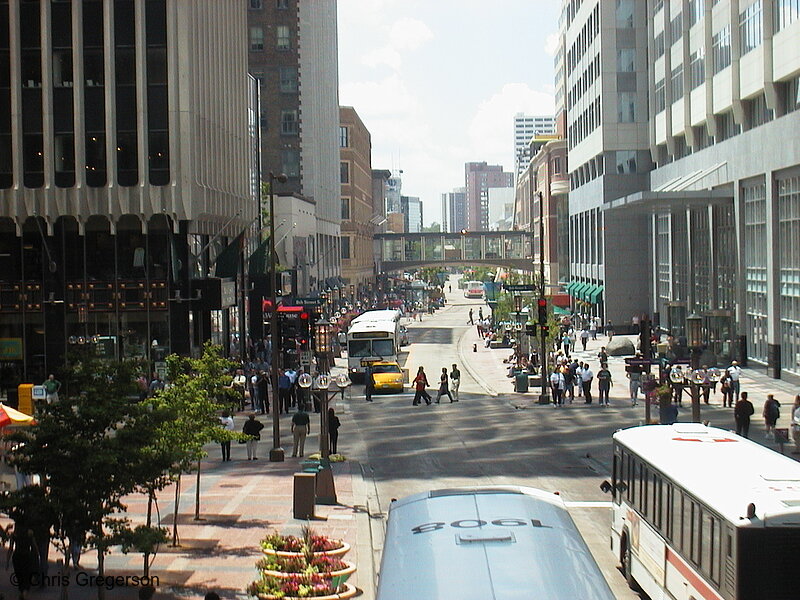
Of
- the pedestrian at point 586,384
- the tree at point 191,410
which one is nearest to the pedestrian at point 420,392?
the pedestrian at point 586,384

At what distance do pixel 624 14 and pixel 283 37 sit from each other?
33629mm

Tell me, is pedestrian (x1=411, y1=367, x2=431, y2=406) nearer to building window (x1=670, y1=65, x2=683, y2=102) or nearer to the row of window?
the row of window

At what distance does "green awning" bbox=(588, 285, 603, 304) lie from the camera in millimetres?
93625

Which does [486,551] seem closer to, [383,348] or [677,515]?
[677,515]

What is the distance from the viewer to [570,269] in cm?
11662

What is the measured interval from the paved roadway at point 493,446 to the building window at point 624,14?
130 feet

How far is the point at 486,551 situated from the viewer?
1062 centimetres

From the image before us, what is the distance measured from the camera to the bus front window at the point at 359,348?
6438 cm

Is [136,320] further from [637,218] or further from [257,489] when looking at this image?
[637,218]

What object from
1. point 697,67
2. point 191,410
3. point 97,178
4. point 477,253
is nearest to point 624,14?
point 697,67

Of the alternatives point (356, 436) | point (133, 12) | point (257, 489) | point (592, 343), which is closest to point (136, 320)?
point (133, 12)

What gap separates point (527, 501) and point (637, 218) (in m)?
80.6

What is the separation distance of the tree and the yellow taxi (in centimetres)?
2694

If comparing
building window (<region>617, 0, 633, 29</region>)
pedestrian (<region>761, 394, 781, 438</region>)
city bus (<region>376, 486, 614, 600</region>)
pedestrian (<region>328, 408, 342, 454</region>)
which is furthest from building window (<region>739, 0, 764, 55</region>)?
city bus (<region>376, 486, 614, 600</region>)
